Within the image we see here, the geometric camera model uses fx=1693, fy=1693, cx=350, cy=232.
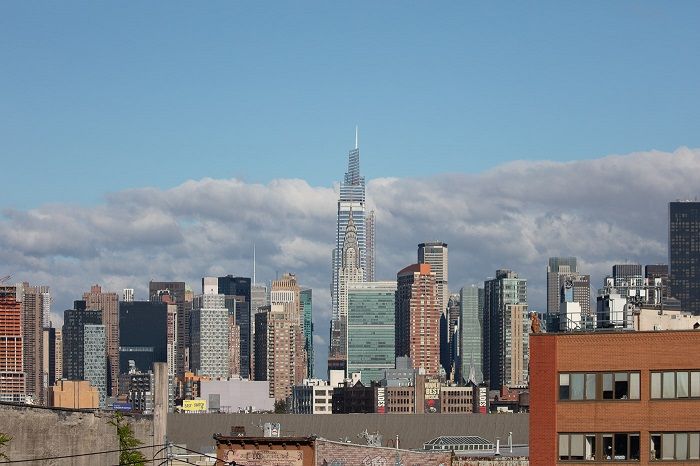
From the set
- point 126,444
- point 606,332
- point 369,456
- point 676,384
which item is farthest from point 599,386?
point 369,456

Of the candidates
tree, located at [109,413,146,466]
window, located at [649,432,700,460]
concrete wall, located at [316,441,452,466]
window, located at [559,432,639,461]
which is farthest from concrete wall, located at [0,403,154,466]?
window, located at [649,432,700,460]

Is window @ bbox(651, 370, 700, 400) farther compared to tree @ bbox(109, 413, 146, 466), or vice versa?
tree @ bbox(109, 413, 146, 466)

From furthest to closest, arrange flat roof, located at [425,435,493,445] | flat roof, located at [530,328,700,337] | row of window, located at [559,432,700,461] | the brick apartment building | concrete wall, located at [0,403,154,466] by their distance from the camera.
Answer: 1. flat roof, located at [425,435,493,445]
2. row of window, located at [559,432,700,461]
3. the brick apartment building
4. flat roof, located at [530,328,700,337]
5. concrete wall, located at [0,403,154,466]

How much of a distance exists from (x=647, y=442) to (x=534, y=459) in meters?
4.69

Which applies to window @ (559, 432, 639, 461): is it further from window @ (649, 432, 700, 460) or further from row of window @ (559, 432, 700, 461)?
window @ (649, 432, 700, 460)

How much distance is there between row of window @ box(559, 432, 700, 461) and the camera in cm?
6875

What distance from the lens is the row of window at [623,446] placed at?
6875 centimetres

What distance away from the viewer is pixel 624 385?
69.1 m

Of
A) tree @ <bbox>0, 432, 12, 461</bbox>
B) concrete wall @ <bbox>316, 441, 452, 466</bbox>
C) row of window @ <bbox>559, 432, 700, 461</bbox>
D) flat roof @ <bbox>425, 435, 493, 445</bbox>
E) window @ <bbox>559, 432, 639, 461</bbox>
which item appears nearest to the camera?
tree @ <bbox>0, 432, 12, 461</bbox>

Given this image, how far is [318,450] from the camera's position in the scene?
86438 millimetres

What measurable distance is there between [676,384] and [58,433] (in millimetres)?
25678

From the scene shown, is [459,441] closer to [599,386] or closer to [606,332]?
[599,386]

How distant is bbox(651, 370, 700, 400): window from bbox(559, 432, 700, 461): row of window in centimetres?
158

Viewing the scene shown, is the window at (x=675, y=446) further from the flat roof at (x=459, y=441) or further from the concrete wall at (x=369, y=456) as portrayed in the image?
the flat roof at (x=459, y=441)
